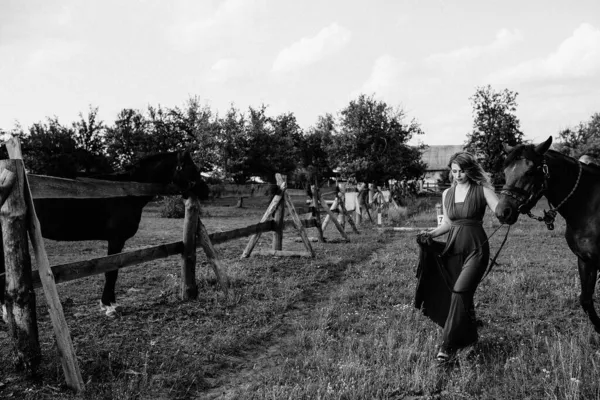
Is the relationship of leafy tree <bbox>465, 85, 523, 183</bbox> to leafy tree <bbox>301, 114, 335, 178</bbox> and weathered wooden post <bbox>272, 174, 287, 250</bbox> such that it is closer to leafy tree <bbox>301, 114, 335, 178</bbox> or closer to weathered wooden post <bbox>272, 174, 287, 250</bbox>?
leafy tree <bbox>301, 114, 335, 178</bbox>

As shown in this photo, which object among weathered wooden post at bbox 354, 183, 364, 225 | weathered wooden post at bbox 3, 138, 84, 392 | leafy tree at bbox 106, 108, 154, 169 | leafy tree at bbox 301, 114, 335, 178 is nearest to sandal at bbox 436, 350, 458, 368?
weathered wooden post at bbox 3, 138, 84, 392

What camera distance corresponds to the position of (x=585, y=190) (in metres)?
4.87

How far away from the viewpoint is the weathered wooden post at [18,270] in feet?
11.8

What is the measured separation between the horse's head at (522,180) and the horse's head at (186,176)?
405 cm

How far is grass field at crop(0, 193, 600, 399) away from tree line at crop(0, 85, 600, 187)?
945 inches

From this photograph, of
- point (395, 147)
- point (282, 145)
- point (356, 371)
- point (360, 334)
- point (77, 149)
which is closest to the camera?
point (356, 371)

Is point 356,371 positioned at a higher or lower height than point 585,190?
lower

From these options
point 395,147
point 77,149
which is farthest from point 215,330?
point 395,147

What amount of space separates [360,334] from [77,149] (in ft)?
113

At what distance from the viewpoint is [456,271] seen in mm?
4695

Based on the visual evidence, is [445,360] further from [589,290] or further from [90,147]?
[90,147]

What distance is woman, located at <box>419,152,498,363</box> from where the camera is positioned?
426 cm

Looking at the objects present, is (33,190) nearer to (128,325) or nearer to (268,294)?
(128,325)

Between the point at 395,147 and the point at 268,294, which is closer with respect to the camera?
the point at 268,294
